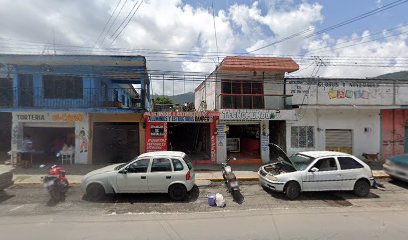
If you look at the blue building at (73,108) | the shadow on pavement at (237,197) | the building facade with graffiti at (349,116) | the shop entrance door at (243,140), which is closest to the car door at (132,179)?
the shadow on pavement at (237,197)

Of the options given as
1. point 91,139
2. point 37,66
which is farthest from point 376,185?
point 37,66

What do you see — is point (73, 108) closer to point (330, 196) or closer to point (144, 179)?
point (144, 179)

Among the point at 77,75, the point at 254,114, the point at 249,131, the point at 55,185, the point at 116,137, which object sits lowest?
the point at 55,185

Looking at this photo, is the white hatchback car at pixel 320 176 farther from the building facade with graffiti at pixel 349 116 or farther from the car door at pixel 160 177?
the building facade with graffiti at pixel 349 116

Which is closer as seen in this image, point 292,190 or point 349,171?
point 292,190

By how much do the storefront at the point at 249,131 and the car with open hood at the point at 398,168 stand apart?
518cm

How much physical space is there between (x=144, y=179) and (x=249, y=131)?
34.8 ft

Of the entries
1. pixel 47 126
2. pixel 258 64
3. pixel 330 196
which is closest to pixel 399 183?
pixel 330 196

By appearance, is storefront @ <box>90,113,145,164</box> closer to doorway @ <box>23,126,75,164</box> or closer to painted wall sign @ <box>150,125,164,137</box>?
painted wall sign @ <box>150,125,164,137</box>

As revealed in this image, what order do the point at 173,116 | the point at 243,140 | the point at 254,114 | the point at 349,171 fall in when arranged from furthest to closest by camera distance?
the point at 243,140 → the point at 254,114 → the point at 173,116 → the point at 349,171

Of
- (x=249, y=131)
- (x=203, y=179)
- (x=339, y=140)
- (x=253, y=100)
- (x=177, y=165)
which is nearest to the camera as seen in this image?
(x=177, y=165)

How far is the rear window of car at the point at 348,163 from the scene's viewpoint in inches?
393

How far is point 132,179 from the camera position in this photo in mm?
9219

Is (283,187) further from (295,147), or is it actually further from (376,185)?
(295,147)
